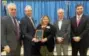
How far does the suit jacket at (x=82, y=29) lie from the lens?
15.2ft

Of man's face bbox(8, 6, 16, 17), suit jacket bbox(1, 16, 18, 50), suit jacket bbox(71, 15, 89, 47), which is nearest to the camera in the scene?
suit jacket bbox(1, 16, 18, 50)

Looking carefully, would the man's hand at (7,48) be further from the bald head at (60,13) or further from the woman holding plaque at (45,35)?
the bald head at (60,13)

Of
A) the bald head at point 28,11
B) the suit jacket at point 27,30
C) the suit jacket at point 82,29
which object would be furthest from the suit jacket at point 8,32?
the suit jacket at point 82,29

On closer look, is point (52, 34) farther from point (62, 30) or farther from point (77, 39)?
point (77, 39)

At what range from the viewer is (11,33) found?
442 centimetres

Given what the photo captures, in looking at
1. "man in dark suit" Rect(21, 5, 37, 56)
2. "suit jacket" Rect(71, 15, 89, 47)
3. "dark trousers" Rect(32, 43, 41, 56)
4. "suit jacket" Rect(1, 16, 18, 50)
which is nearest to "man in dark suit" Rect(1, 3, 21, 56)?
"suit jacket" Rect(1, 16, 18, 50)

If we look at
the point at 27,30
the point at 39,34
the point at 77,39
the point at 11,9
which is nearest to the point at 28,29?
the point at 27,30

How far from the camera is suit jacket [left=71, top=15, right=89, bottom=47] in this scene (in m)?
4.63

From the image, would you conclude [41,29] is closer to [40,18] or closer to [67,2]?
[40,18]

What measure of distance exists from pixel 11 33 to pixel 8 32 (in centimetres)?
5

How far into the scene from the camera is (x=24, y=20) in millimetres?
4586

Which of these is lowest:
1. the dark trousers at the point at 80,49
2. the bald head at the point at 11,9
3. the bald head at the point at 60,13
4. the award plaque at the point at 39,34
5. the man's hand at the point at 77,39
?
the dark trousers at the point at 80,49

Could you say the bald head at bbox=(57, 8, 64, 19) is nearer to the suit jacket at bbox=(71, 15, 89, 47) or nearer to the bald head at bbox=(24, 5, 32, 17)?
the suit jacket at bbox=(71, 15, 89, 47)

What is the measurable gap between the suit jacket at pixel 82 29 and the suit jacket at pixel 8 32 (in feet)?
3.15
